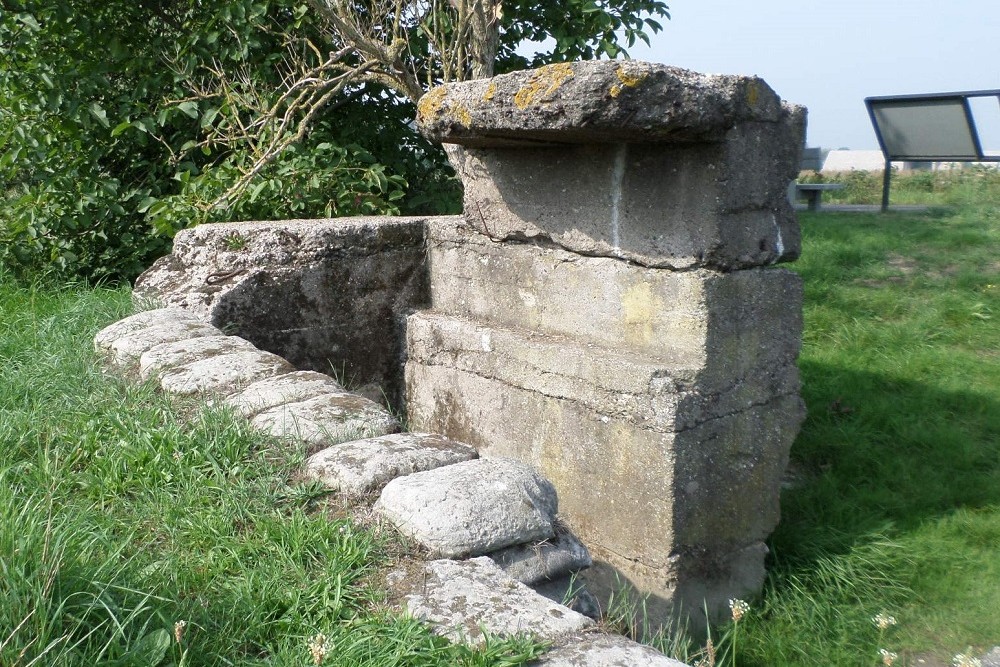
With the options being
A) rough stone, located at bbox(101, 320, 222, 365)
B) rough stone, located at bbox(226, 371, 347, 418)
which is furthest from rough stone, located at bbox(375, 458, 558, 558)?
rough stone, located at bbox(101, 320, 222, 365)

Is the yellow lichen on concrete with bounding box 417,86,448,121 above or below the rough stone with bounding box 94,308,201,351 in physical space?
above

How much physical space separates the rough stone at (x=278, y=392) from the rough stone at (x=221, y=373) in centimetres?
6

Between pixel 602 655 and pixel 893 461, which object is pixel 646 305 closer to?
pixel 602 655

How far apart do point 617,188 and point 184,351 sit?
5.49ft

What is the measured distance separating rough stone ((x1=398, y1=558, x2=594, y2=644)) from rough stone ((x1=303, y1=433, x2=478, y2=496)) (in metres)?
0.43

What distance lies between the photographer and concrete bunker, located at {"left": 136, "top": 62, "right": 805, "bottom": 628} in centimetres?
307

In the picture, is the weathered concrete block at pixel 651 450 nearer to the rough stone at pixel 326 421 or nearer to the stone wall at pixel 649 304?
the stone wall at pixel 649 304

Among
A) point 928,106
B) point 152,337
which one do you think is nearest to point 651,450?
point 152,337

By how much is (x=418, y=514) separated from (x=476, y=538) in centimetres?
15

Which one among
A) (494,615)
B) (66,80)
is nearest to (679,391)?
(494,615)

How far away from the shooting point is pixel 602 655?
1.70m

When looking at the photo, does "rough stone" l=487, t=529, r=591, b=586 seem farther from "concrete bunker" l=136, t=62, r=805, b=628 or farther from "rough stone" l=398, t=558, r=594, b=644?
"concrete bunker" l=136, t=62, r=805, b=628

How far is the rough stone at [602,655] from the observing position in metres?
1.68

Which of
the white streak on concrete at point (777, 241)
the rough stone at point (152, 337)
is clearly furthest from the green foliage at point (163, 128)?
the white streak on concrete at point (777, 241)
